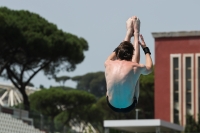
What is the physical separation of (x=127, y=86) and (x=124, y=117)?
9132cm

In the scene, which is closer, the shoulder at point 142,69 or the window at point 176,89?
the shoulder at point 142,69

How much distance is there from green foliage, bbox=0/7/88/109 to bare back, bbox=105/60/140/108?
55.0 m

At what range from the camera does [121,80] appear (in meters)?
6.23

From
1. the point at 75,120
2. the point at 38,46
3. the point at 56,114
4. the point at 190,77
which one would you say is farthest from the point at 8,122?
the point at 75,120

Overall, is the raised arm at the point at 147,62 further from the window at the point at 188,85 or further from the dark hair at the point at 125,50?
the window at the point at 188,85

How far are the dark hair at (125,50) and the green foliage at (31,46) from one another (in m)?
55.0

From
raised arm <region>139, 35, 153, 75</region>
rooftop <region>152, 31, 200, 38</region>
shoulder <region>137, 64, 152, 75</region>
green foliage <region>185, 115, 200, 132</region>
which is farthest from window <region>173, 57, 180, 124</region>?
shoulder <region>137, 64, 152, 75</region>

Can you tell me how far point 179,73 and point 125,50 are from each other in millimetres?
64810

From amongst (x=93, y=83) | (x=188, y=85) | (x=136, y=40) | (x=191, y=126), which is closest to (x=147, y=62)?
(x=136, y=40)

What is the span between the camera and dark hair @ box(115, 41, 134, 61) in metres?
6.23

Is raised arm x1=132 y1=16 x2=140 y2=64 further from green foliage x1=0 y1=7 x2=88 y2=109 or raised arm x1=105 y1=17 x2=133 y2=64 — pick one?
green foliage x1=0 y1=7 x2=88 y2=109

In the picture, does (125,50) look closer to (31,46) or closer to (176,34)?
(31,46)

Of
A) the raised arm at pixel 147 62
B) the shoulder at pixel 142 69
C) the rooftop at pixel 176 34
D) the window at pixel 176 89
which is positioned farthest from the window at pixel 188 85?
the shoulder at pixel 142 69

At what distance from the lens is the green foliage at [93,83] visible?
18662cm
